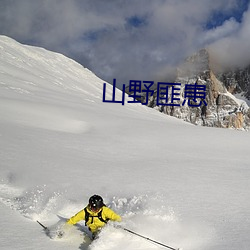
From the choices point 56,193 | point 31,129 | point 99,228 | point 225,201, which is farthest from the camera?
point 31,129

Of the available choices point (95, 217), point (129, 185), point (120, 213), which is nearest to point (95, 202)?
point (95, 217)

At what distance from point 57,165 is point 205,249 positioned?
17.4ft

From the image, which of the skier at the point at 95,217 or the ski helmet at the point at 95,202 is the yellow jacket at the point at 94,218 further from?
the ski helmet at the point at 95,202

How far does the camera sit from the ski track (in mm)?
5129

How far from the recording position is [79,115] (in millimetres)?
19172

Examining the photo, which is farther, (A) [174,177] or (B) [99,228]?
(A) [174,177]

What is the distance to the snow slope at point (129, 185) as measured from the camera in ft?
17.1

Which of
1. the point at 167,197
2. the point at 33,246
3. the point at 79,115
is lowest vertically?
the point at 33,246

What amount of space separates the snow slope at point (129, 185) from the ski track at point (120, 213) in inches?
0.7

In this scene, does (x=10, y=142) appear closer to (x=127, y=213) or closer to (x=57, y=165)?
(x=57, y=165)

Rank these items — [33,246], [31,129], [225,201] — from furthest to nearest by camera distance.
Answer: [31,129] < [225,201] < [33,246]

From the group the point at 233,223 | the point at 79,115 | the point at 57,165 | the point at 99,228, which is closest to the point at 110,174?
the point at 57,165

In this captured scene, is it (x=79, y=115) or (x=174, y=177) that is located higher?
(x=79, y=115)

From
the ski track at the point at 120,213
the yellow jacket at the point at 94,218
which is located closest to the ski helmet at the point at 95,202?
the yellow jacket at the point at 94,218
